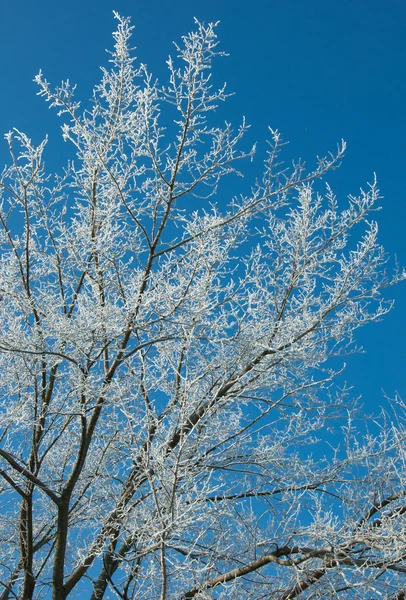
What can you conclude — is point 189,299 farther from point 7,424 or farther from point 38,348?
point 7,424

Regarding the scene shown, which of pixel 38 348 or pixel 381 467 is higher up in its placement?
pixel 38 348

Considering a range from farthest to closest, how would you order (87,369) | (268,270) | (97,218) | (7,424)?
(268,270)
(7,424)
(97,218)
(87,369)

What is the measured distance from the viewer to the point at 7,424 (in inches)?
256

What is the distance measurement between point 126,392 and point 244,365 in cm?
162

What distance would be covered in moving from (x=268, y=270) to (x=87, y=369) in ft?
8.96

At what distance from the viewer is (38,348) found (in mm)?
5516

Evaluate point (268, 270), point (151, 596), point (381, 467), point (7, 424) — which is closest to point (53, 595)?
point (151, 596)

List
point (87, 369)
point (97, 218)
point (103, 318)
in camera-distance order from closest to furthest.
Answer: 1. point (103, 318)
2. point (87, 369)
3. point (97, 218)

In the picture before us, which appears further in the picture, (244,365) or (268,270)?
(268,270)


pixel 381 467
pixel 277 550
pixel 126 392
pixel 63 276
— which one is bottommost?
pixel 277 550

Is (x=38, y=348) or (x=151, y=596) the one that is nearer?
(x=38, y=348)

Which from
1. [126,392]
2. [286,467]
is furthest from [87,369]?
[286,467]

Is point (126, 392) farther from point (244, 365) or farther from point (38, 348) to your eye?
point (244, 365)

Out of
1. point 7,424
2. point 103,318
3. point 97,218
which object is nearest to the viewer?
point 103,318
